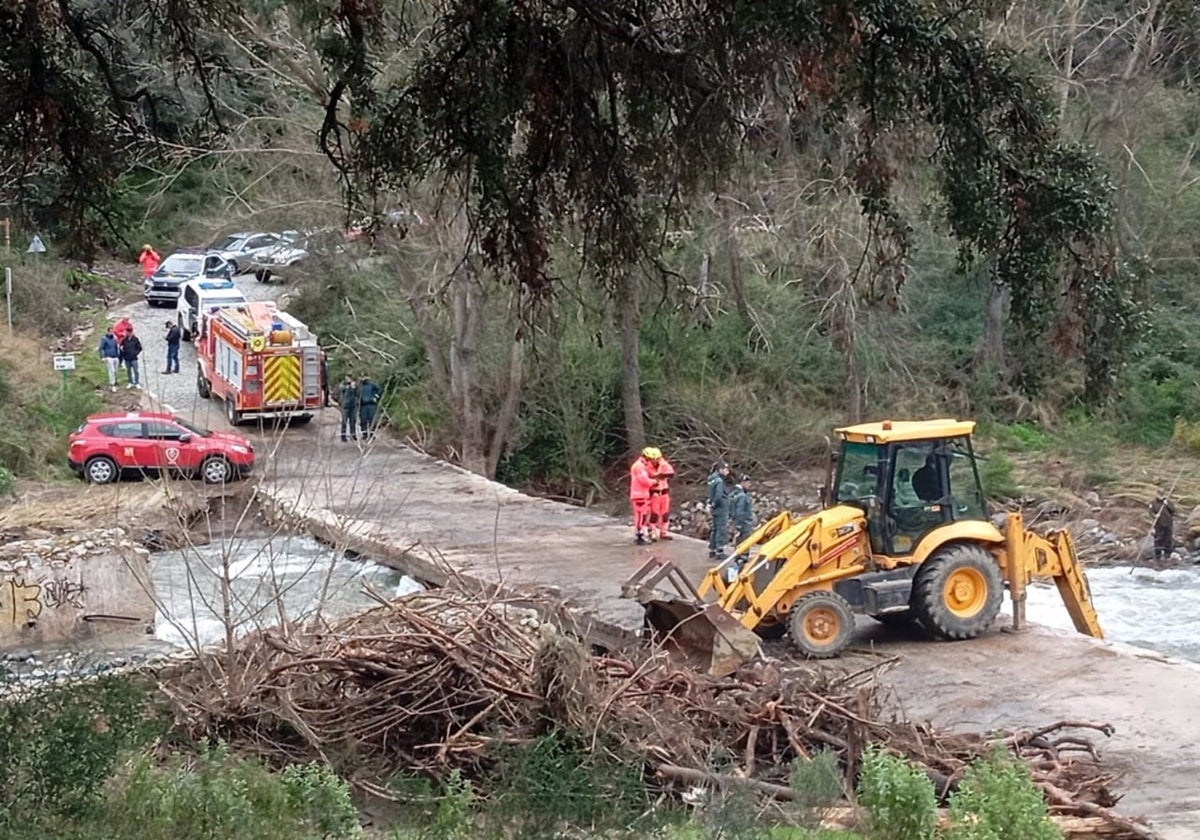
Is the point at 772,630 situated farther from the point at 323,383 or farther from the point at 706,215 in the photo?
the point at 323,383

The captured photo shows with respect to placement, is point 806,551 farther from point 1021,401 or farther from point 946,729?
point 1021,401

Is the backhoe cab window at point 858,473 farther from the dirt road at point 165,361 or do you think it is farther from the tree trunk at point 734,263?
the dirt road at point 165,361

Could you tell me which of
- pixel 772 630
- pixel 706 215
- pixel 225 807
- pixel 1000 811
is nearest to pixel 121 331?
pixel 706 215

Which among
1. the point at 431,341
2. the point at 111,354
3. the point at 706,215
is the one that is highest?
the point at 706,215

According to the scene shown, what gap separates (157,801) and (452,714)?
4.41 meters

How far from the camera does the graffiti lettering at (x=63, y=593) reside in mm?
22859

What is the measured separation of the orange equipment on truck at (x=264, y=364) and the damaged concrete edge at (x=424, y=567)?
6211mm

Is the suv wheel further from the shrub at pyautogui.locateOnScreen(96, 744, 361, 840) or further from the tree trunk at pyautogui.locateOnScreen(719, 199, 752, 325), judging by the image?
the shrub at pyautogui.locateOnScreen(96, 744, 361, 840)

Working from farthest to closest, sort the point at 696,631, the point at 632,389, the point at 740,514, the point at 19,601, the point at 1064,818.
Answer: the point at 632,389, the point at 740,514, the point at 19,601, the point at 696,631, the point at 1064,818

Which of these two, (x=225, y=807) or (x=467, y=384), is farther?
(x=467, y=384)

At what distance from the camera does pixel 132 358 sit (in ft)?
127

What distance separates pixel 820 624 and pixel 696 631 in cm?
234

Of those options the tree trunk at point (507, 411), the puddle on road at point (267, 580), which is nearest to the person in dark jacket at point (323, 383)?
the tree trunk at point (507, 411)

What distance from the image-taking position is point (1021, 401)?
41.8 metres
